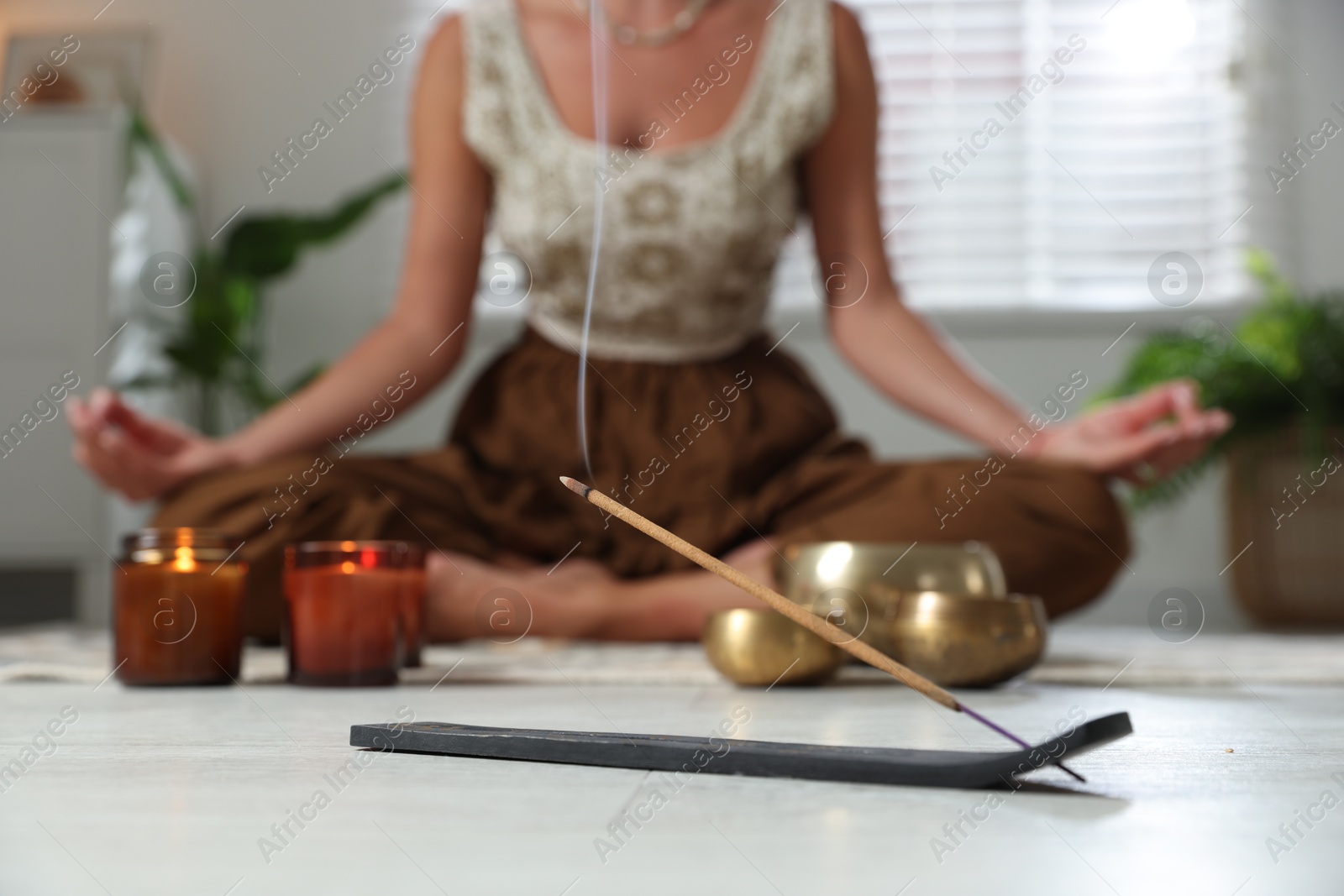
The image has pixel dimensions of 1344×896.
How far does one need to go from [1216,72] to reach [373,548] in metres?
2.20

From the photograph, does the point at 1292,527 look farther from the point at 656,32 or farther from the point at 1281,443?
the point at 656,32

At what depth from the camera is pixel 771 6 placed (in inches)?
57.4

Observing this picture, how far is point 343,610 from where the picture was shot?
29.8 inches

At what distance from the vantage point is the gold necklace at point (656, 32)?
4.65 feet

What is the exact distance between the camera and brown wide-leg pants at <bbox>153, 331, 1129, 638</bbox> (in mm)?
1147

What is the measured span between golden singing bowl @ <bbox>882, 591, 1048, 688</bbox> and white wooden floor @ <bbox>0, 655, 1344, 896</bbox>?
159 millimetres

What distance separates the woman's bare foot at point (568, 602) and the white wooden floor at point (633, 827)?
1.87 feet

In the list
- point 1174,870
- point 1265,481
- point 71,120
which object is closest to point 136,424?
point 1174,870

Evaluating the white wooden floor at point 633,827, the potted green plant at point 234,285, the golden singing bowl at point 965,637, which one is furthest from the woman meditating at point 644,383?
the potted green plant at point 234,285

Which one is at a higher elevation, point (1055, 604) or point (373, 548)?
point (373, 548)

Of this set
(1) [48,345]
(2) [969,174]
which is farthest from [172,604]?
(2) [969,174]

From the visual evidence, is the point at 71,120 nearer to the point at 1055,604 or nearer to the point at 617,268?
the point at 617,268

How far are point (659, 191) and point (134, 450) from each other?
0.58 meters

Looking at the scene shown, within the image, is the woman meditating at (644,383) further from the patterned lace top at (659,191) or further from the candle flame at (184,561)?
the candle flame at (184,561)
